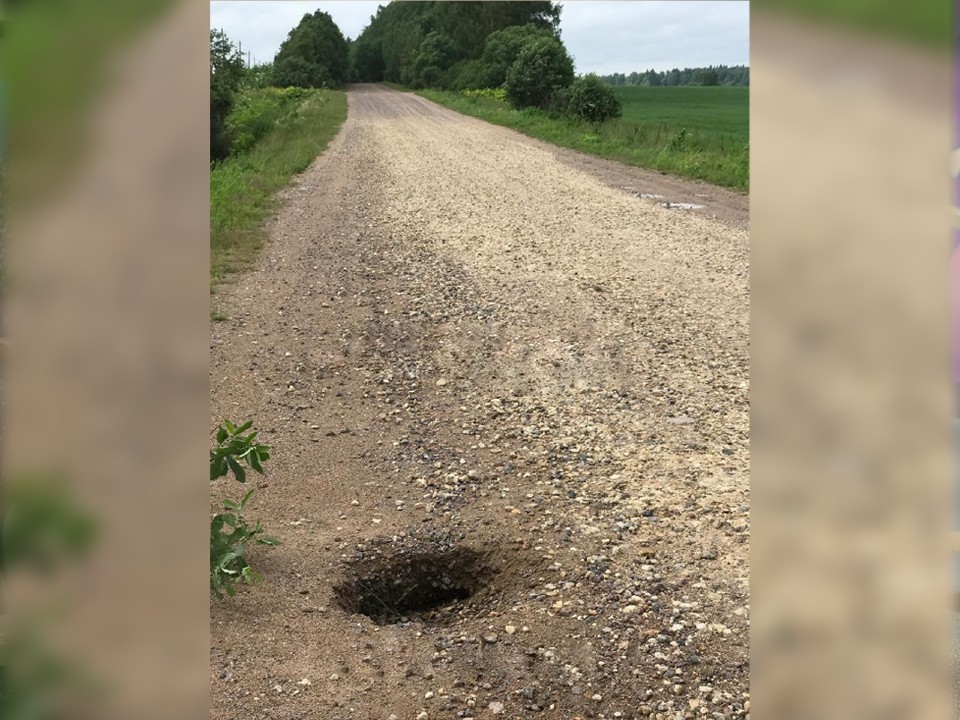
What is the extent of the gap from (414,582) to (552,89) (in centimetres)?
1919

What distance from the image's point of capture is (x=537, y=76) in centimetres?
2102

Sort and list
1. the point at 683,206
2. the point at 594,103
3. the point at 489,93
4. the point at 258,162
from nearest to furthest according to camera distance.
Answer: the point at 683,206
the point at 258,162
the point at 594,103
the point at 489,93

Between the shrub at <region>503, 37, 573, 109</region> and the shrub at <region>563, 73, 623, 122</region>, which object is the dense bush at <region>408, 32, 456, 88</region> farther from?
the shrub at <region>563, 73, 623, 122</region>

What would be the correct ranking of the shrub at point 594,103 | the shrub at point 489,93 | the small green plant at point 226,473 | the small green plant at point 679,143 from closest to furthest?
the small green plant at point 226,473 → the small green plant at point 679,143 → the shrub at point 594,103 → the shrub at point 489,93

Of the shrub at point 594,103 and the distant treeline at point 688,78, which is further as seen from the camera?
the shrub at point 594,103

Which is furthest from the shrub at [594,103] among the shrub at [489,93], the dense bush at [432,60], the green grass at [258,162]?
the dense bush at [432,60]

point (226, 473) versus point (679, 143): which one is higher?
point (679, 143)

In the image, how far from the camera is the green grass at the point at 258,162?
6500 millimetres

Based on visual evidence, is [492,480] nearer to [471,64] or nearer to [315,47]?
[315,47]

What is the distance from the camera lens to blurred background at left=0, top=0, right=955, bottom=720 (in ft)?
0.64

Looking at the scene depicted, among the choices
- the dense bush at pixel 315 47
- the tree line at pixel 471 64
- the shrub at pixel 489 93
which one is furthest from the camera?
the shrub at pixel 489 93
